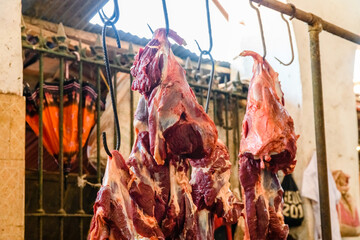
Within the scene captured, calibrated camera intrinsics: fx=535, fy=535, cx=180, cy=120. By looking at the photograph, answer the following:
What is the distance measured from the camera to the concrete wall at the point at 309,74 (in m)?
4.36

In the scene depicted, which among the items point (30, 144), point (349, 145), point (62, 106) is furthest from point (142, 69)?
point (30, 144)

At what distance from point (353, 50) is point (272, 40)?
884mm

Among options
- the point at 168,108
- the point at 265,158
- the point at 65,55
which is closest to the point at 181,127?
the point at 168,108

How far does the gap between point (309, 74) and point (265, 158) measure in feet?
7.39

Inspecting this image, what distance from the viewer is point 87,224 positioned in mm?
4406

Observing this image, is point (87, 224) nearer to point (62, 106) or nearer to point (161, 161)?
point (62, 106)

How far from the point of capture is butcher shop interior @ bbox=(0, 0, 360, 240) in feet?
6.25

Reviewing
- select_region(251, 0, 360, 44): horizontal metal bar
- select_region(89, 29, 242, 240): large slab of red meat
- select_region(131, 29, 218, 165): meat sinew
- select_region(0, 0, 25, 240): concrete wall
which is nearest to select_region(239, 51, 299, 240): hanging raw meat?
select_region(251, 0, 360, 44): horizontal metal bar

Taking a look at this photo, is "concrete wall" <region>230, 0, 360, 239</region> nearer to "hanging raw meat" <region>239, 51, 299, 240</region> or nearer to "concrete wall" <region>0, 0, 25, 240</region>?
"hanging raw meat" <region>239, 51, 299, 240</region>

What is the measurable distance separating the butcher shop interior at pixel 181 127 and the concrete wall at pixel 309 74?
0.01 m

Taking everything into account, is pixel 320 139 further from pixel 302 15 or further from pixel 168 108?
pixel 168 108

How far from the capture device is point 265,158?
2395 mm

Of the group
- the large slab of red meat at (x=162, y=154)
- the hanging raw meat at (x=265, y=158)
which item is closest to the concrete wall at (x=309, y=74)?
the hanging raw meat at (x=265, y=158)

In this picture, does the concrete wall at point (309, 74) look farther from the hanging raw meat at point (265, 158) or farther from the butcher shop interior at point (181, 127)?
the hanging raw meat at point (265, 158)
